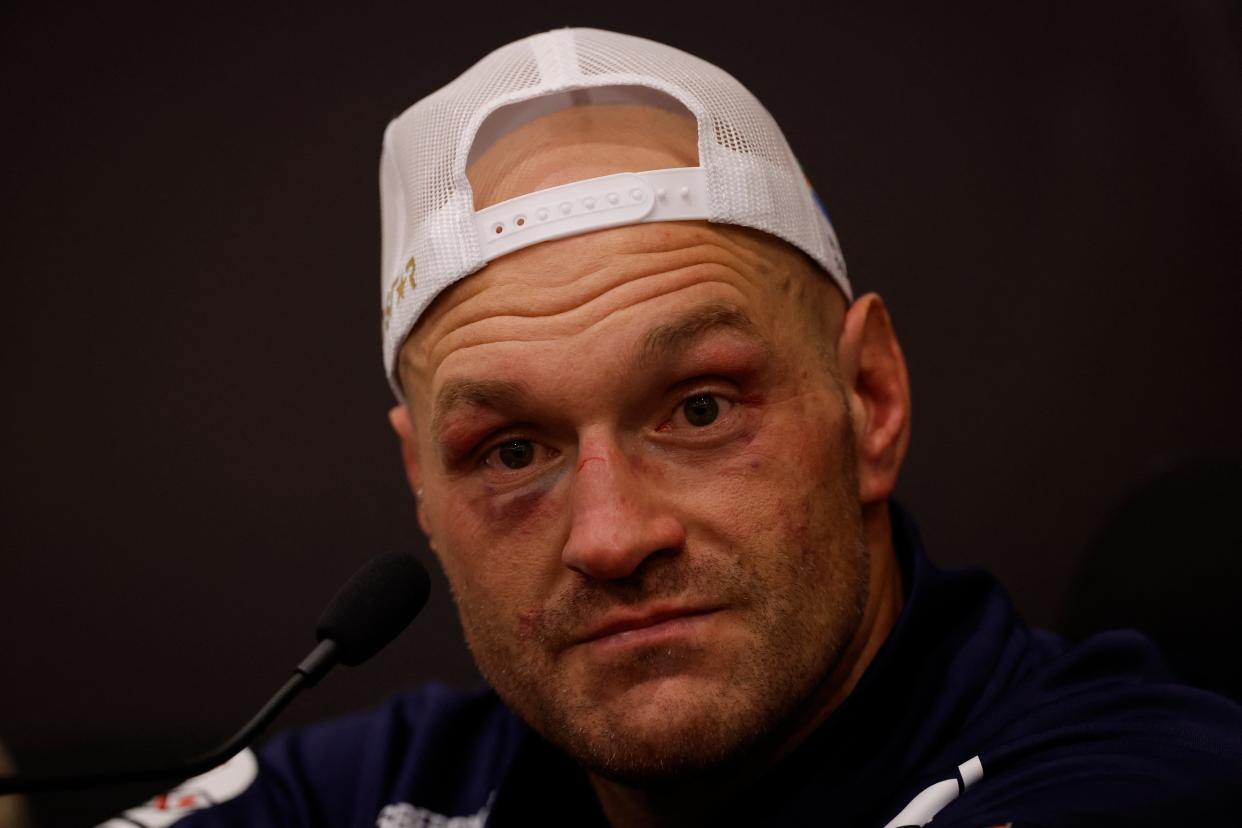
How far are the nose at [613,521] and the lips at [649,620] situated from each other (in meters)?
0.04

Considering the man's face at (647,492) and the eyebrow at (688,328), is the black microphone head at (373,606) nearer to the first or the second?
the man's face at (647,492)

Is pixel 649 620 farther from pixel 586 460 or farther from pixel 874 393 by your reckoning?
pixel 874 393

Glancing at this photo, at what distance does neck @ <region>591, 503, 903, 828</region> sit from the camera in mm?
1428

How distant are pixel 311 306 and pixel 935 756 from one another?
1.15 m

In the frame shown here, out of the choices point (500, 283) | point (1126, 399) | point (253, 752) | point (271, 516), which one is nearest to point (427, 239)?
point (500, 283)

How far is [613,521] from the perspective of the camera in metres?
1.23

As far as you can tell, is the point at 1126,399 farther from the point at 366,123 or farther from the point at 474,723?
the point at 366,123

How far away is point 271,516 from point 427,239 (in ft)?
2.36

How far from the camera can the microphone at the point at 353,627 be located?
1.04 meters

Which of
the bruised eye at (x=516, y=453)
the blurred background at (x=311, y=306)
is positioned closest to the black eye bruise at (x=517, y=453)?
the bruised eye at (x=516, y=453)

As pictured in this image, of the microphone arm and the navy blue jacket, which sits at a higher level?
the microphone arm

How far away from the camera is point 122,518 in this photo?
1946 millimetres

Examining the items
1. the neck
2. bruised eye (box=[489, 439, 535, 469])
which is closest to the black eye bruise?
bruised eye (box=[489, 439, 535, 469])

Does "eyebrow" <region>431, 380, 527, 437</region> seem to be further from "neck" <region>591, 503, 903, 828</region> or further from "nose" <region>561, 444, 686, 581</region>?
"neck" <region>591, 503, 903, 828</region>
